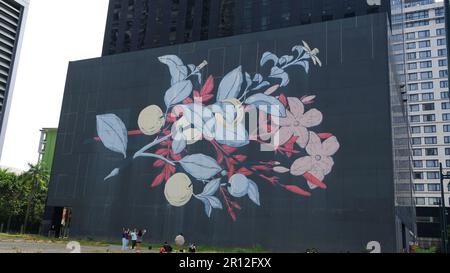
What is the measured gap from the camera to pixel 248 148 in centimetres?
3547

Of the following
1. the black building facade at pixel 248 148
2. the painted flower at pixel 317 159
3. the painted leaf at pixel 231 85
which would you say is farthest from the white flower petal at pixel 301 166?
the painted leaf at pixel 231 85

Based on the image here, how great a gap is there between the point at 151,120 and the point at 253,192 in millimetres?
12262

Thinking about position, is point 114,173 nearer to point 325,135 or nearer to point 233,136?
point 233,136

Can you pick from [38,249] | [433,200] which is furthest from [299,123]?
[433,200]

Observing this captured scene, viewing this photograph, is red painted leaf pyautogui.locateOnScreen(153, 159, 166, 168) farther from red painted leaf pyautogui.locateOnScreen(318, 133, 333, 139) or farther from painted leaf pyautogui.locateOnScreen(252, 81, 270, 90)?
red painted leaf pyautogui.locateOnScreen(318, 133, 333, 139)

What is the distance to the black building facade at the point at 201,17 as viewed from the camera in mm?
74000

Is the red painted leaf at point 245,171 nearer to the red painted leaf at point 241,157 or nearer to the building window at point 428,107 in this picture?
the red painted leaf at point 241,157

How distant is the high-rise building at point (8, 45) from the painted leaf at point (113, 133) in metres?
33.9

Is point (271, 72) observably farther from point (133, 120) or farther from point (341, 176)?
point (133, 120)

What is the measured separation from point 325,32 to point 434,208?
7934 centimetres

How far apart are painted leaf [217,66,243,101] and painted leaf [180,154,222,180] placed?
5.38 meters
